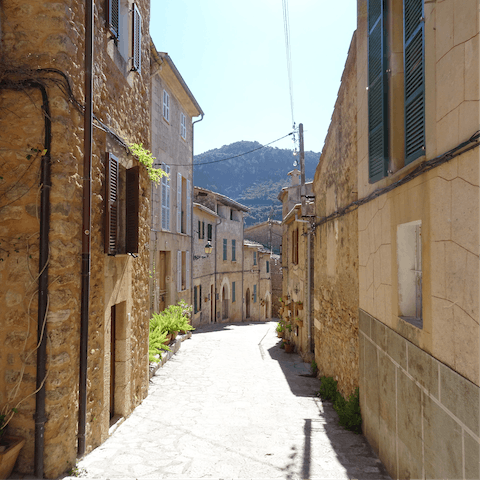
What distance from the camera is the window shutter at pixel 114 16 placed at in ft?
16.6

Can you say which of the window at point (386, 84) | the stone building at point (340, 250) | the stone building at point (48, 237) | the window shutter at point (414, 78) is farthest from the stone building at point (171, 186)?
the window shutter at point (414, 78)

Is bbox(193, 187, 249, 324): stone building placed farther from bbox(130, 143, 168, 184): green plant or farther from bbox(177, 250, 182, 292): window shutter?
bbox(130, 143, 168, 184): green plant

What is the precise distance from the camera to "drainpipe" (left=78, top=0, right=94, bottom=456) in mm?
4137

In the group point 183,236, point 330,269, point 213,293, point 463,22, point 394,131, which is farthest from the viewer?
point 213,293

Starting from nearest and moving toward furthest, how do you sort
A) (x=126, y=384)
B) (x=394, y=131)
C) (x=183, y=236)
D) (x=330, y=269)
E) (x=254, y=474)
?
(x=254, y=474), (x=394, y=131), (x=126, y=384), (x=330, y=269), (x=183, y=236)

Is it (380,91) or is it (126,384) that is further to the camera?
(126,384)

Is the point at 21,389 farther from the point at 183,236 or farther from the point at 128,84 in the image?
the point at 183,236

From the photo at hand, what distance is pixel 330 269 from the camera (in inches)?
313

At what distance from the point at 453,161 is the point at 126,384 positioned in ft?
16.6

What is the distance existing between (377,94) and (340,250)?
10.1 ft

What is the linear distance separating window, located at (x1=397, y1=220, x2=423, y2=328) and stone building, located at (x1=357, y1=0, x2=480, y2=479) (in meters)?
0.01

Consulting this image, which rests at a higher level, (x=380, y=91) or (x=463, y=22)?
(x=380, y=91)

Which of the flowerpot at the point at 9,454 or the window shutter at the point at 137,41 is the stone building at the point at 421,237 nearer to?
the window shutter at the point at 137,41

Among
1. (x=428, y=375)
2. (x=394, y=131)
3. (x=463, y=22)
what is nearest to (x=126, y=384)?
(x=428, y=375)
